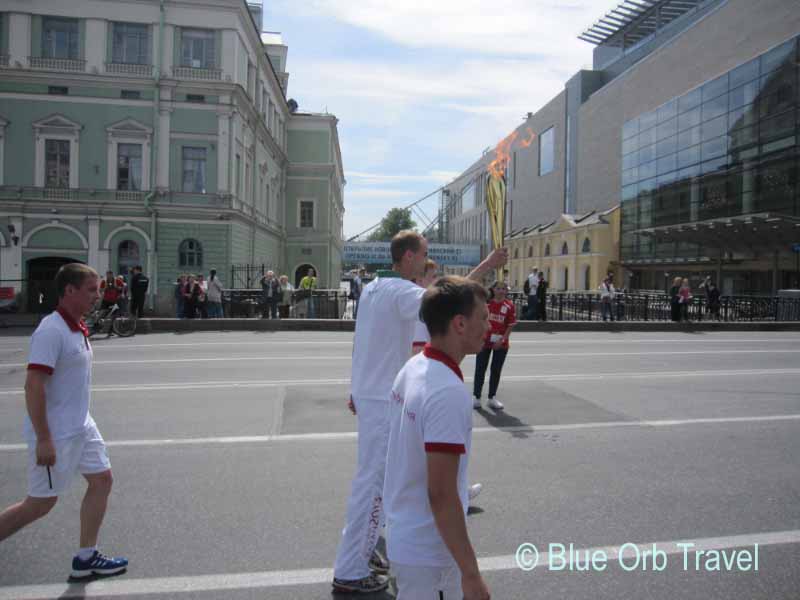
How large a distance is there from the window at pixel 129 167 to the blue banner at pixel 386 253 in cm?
1020

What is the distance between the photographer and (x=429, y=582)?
2.11 metres

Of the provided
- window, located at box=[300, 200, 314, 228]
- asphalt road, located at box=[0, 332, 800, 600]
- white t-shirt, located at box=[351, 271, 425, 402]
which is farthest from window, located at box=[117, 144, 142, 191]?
white t-shirt, located at box=[351, 271, 425, 402]

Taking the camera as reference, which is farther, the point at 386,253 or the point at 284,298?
the point at 386,253

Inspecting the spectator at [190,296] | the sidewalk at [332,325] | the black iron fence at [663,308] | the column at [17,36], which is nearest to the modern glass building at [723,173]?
the black iron fence at [663,308]

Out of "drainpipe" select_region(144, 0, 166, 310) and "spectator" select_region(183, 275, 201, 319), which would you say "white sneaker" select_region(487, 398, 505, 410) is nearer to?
"spectator" select_region(183, 275, 201, 319)

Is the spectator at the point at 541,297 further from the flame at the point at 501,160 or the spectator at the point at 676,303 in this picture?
the flame at the point at 501,160

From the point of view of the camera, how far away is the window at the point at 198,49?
29.8 meters

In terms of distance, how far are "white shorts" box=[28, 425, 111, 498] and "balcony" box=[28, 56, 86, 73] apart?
1194 inches

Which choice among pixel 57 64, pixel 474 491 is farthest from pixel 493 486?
pixel 57 64

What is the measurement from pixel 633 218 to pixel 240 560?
51.9 metres

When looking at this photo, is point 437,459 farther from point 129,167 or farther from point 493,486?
point 129,167

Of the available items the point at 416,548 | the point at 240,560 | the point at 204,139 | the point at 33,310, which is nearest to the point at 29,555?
the point at 240,560

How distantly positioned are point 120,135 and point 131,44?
426 cm

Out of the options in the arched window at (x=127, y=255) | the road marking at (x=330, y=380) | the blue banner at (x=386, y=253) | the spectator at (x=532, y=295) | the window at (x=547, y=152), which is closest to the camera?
the road marking at (x=330, y=380)
